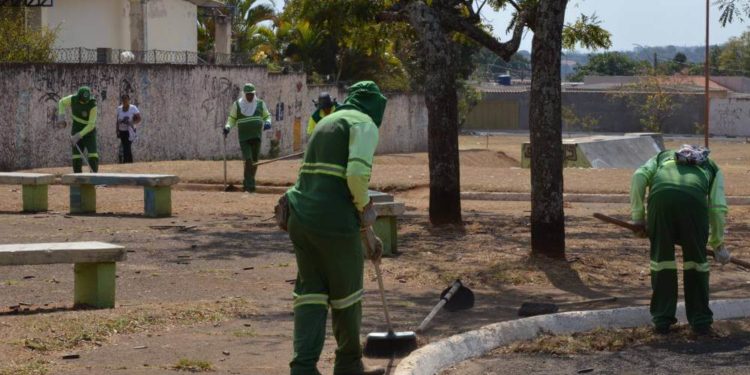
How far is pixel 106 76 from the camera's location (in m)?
30.7

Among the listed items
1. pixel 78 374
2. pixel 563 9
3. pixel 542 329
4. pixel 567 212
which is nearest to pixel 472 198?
pixel 567 212

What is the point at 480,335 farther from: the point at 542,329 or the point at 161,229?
the point at 161,229

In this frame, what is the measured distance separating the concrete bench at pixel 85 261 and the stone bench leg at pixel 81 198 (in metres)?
7.74

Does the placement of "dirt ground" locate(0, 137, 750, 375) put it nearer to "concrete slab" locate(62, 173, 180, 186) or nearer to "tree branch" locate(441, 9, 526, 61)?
"concrete slab" locate(62, 173, 180, 186)

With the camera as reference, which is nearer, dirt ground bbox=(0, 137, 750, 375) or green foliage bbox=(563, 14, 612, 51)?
dirt ground bbox=(0, 137, 750, 375)

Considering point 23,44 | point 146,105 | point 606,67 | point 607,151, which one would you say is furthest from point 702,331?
point 606,67

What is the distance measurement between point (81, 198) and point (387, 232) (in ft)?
18.8

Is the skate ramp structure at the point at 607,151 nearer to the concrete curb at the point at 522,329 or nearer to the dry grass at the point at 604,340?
the concrete curb at the point at 522,329

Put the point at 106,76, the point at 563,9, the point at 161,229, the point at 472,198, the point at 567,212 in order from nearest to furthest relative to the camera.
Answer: the point at 563,9 → the point at 161,229 → the point at 567,212 → the point at 472,198 → the point at 106,76

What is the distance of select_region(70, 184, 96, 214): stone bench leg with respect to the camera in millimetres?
17922

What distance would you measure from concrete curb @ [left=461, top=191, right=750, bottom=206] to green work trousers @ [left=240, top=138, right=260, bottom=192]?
3.37m

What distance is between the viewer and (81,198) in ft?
58.8

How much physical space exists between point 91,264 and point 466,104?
2045 inches

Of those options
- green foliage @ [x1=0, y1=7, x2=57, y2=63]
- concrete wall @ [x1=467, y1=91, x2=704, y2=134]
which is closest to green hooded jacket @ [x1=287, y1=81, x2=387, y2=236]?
green foliage @ [x1=0, y1=7, x2=57, y2=63]
